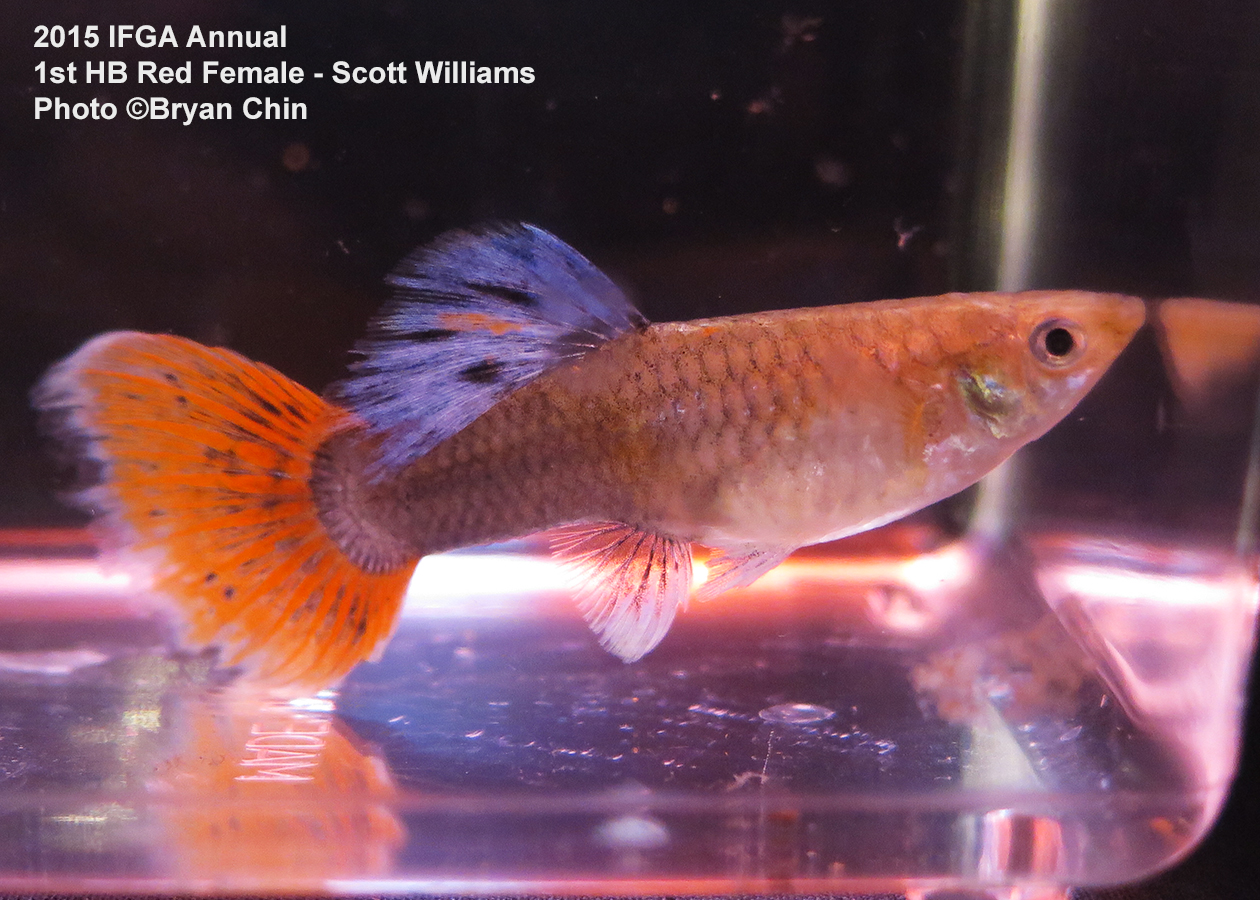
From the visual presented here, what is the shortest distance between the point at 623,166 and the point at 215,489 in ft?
3.64

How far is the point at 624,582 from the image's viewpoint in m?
1.53

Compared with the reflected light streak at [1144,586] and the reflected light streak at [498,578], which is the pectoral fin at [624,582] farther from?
the reflected light streak at [1144,586]

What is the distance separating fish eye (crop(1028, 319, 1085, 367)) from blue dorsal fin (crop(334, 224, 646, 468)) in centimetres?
61

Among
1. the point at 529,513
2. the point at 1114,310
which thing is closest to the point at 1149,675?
the point at 1114,310

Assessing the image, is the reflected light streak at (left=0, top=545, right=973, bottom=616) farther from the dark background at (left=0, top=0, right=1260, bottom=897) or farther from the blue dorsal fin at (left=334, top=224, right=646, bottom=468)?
the blue dorsal fin at (left=334, top=224, right=646, bottom=468)

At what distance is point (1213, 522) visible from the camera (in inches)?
67.9

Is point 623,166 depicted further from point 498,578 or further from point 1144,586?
point 1144,586

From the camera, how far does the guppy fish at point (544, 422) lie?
1.38 meters

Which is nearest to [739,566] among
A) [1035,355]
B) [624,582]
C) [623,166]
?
[624,582]

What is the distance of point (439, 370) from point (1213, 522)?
4.90ft

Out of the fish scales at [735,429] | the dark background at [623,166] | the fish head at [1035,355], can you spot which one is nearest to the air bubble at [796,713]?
the fish scales at [735,429]

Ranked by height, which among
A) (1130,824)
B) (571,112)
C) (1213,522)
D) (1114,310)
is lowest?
(1130,824)

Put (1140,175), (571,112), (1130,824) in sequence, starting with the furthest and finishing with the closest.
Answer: (571,112)
(1140,175)
(1130,824)

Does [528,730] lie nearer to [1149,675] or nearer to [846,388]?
[846,388]
